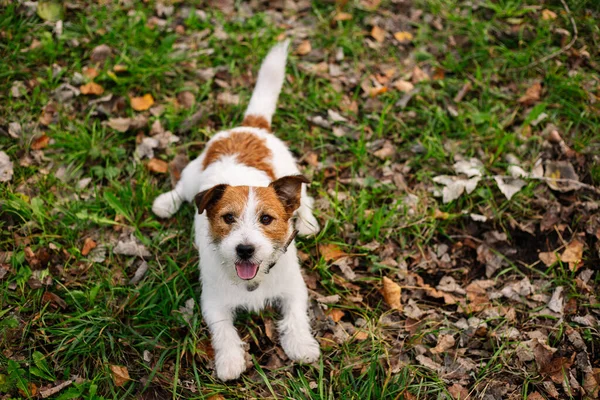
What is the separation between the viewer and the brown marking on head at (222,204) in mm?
3189

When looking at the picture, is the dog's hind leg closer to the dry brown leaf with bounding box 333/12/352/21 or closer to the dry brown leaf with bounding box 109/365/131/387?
the dry brown leaf with bounding box 109/365/131/387

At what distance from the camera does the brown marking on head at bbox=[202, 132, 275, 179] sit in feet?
13.0

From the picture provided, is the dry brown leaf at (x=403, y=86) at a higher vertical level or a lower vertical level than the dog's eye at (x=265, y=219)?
lower

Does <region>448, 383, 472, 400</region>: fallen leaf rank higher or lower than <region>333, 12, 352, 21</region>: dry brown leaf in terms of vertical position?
lower

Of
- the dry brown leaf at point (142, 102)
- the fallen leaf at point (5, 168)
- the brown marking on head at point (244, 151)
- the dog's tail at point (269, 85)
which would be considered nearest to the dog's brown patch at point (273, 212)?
the brown marking on head at point (244, 151)

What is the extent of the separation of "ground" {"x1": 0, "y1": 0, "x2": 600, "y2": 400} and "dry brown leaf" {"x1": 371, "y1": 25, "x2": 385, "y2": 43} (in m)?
0.02

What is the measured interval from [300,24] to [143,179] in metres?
2.97

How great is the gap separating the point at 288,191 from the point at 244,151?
826mm

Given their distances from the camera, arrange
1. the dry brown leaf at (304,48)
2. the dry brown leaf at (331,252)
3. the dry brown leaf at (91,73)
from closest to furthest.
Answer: the dry brown leaf at (331,252)
the dry brown leaf at (91,73)
the dry brown leaf at (304,48)

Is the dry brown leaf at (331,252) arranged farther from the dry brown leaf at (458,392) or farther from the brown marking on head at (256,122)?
the dry brown leaf at (458,392)

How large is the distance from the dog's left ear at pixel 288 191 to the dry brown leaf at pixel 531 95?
3.41 metres

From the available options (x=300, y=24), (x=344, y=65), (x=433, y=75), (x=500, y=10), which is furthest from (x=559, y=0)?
(x=300, y=24)

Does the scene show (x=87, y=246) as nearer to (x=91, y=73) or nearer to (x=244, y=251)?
(x=244, y=251)

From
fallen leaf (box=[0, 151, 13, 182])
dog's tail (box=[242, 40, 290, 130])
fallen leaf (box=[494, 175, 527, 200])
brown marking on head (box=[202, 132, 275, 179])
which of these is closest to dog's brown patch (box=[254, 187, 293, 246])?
brown marking on head (box=[202, 132, 275, 179])
